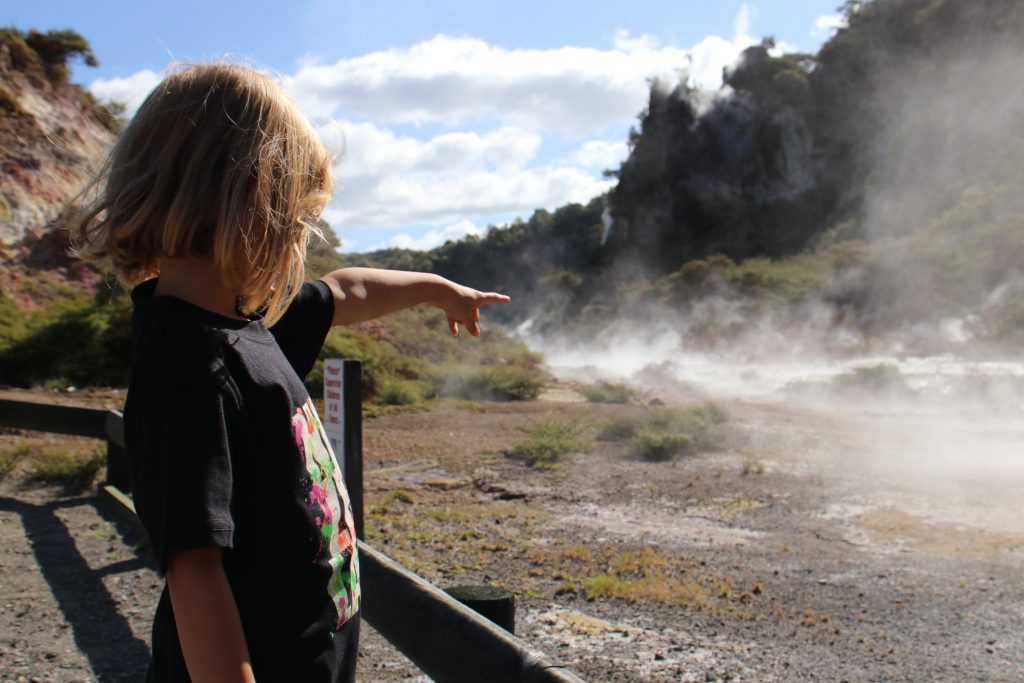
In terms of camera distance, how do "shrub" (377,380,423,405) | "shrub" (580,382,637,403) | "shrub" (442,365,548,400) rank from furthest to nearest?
"shrub" (580,382,637,403) → "shrub" (442,365,548,400) → "shrub" (377,380,423,405)

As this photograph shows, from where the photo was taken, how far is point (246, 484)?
1.42 metres

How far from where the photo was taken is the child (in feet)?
4.23

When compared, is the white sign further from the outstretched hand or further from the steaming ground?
the steaming ground

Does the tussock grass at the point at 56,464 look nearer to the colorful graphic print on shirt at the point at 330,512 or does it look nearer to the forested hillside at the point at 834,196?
the colorful graphic print on shirt at the point at 330,512

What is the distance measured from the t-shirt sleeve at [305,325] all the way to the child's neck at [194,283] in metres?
0.40

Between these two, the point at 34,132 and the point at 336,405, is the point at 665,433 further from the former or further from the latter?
the point at 34,132

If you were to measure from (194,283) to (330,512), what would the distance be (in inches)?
16.7

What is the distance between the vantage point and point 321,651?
148 centimetres

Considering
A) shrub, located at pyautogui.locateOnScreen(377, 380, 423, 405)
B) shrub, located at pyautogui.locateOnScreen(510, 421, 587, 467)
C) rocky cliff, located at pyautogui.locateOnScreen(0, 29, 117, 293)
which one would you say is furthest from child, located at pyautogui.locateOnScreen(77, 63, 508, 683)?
rocky cliff, located at pyautogui.locateOnScreen(0, 29, 117, 293)

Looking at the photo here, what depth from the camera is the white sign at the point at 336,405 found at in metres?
5.12

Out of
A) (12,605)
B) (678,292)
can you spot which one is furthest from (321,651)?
(678,292)

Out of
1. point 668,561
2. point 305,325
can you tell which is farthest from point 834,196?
point 305,325

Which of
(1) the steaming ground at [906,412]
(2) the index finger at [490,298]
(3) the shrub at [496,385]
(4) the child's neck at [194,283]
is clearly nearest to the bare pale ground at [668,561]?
(1) the steaming ground at [906,412]

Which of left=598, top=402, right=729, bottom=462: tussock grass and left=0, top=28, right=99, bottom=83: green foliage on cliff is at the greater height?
left=0, top=28, right=99, bottom=83: green foliage on cliff
